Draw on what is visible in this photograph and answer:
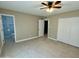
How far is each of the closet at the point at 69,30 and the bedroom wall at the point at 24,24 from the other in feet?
7.44

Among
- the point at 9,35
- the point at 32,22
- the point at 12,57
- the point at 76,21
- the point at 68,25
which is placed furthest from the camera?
the point at 9,35

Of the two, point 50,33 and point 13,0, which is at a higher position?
point 13,0

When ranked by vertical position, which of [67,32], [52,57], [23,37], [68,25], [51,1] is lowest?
[52,57]

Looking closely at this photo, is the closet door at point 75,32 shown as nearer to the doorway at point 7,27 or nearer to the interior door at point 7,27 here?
the doorway at point 7,27

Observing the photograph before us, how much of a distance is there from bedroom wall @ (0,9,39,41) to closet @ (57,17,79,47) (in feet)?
7.44

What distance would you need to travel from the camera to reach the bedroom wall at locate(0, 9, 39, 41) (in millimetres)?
4281

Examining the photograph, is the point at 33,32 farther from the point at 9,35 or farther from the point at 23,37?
the point at 9,35

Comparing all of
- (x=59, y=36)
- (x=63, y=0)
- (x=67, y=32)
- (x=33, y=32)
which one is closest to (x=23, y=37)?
(x=33, y=32)

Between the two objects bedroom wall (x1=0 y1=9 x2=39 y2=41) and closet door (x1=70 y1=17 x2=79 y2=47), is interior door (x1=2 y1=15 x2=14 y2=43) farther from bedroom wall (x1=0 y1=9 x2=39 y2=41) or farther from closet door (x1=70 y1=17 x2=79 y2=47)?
closet door (x1=70 y1=17 x2=79 y2=47)

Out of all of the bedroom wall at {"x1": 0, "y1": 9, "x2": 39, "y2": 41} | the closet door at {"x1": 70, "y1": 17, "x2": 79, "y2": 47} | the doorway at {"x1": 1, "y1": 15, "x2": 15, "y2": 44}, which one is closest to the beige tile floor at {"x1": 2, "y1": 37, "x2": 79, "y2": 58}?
the closet door at {"x1": 70, "y1": 17, "x2": 79, "y2": 47}

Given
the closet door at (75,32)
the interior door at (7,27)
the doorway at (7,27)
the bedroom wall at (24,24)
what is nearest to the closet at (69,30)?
the closet door at (75,32)

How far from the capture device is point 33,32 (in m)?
5.60

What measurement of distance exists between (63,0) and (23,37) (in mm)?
3853

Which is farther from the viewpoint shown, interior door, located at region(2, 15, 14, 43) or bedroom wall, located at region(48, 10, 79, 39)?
interior door, located at region(2, 15, 14, 43)
